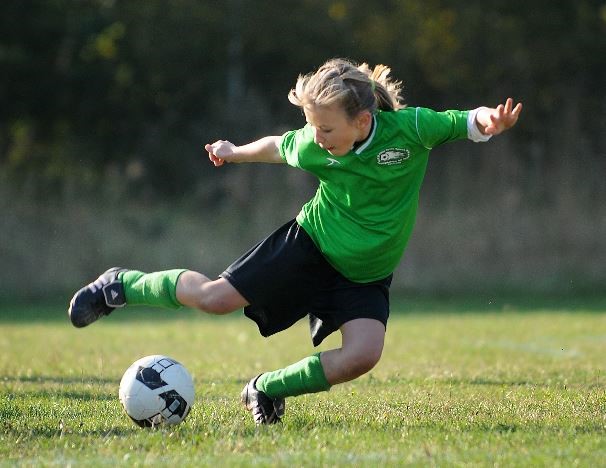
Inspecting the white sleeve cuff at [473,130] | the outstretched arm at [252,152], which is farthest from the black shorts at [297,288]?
the white sleeve cuff at [473,130]

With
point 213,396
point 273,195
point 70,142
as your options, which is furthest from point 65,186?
point 213,396

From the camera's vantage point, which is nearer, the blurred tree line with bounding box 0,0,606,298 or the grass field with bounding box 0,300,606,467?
the grass field with bounding box 0,300,606,467

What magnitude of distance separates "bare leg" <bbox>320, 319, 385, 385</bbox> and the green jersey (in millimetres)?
304

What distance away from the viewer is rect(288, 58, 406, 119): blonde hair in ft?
16.4

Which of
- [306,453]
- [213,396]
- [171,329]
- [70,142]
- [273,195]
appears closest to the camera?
[306,453]

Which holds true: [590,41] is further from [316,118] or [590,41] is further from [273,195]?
[316,118]

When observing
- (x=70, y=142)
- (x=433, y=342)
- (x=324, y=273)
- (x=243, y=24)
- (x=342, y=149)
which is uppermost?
(x=243, y=24)

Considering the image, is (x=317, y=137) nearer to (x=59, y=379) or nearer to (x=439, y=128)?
(x=439, y=128)

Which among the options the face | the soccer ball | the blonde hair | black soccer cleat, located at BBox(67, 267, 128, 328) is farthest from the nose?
the soccer ball

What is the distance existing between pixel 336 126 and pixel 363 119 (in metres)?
0.14

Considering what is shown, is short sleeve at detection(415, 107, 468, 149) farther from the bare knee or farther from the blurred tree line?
the blurred tree line

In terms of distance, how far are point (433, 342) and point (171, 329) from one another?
3868 millimetres

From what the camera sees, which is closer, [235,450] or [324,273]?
[235,450]

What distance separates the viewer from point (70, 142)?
2189cm
